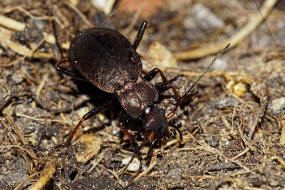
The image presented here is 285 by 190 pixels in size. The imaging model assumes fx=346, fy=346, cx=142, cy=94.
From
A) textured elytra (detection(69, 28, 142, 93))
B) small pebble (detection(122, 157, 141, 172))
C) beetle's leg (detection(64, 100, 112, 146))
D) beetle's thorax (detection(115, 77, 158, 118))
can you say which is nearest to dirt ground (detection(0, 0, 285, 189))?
small pebble (detection(122, 157, 141, 172))

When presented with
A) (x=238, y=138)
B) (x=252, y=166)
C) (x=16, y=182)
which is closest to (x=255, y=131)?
(x=238, y=138)

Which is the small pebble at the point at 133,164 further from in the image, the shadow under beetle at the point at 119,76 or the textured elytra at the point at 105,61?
the textured elytra at the point at 105,61

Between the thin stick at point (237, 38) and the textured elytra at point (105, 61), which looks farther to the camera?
the thin stick at point (237, 38)

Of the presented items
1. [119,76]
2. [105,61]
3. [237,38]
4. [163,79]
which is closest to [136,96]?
[119,76]

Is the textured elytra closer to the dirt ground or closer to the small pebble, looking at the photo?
the dirt ground

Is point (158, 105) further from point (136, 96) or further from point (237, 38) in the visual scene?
point (237, 38)

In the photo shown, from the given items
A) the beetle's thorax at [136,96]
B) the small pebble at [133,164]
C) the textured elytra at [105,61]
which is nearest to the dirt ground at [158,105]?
the small pebble at [133,164]

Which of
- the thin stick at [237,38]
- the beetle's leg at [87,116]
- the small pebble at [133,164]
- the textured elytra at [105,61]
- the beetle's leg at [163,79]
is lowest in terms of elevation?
the small pebble at [133,164]
